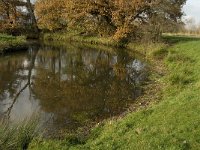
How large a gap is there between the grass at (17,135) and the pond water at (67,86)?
8.04ft

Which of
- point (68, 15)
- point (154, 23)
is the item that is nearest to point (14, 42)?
point (68, 15)

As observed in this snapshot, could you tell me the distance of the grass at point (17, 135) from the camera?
10.1m

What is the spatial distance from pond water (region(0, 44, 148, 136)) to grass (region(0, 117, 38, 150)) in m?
2.45

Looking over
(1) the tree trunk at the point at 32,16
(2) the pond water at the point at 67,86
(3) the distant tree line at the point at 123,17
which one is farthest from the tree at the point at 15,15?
(2) the pond water at the point at 67,86

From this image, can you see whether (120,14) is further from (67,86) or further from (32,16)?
(67,86)

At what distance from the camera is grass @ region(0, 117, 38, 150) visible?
10.1 metres

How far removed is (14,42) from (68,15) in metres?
11.7

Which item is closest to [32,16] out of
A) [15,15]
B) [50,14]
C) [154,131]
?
[15,15]

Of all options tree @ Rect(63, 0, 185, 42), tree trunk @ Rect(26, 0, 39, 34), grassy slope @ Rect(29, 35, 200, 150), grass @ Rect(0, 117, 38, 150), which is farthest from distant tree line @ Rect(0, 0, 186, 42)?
grass @ Rect(0, 117, 38, 150)

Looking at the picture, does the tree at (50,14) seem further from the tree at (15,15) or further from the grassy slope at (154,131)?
the grassy slope at (154,131)

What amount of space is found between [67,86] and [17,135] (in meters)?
11.8

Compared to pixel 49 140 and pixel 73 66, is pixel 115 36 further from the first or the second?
pixel 49 140

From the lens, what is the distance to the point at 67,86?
2252cm

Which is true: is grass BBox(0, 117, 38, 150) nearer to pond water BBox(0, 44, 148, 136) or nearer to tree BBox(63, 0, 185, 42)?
pond water BBox(0, 44, 148, 136)
